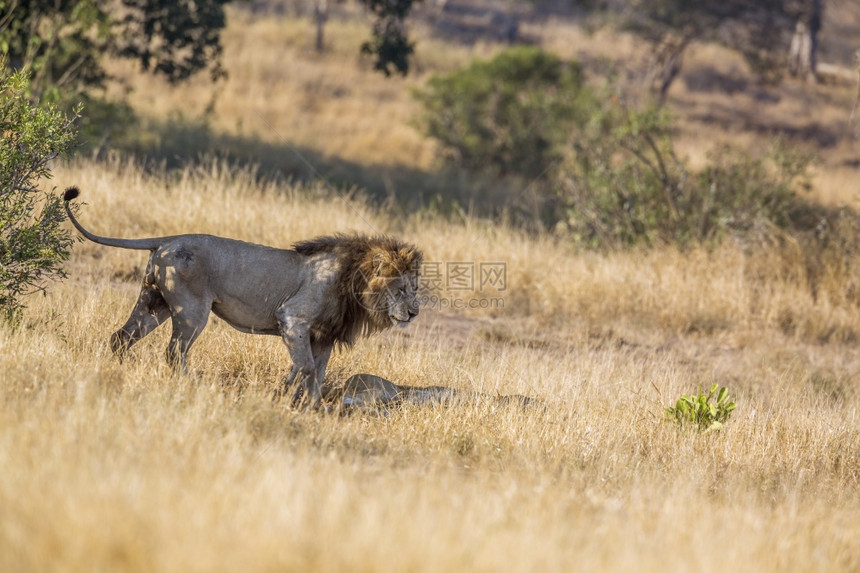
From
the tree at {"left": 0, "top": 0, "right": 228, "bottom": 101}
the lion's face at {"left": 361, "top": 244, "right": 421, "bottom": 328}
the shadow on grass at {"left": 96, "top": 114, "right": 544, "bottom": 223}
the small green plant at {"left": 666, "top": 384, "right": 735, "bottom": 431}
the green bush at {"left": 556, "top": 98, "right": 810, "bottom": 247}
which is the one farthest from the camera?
the shadow on grass at {"left": 96, "top": 114, "right": 544, "bottom": 223}

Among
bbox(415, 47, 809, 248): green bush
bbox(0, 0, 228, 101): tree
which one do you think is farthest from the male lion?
bbox(0, 0, 228, 101): tree

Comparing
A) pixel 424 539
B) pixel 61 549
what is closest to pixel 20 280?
pixel 61 549

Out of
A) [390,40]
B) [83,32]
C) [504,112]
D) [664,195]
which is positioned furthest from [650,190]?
[83,32]

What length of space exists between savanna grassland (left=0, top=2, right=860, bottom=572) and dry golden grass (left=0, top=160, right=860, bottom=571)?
19mm

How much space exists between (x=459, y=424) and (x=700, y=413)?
196 cm

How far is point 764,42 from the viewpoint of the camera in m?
33.8

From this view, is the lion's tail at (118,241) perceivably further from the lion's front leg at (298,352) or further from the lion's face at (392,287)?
the lion's face at (392,287)

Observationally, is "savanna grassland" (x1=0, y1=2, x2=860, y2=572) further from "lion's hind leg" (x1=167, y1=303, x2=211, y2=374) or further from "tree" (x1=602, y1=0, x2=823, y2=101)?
"tree" (x1=602, y1=0, x2=823, y2=101)

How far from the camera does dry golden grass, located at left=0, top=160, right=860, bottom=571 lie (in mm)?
3738

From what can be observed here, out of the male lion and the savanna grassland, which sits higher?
the male lion

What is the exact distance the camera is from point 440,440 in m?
6.03

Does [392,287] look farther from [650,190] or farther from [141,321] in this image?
[650,190]

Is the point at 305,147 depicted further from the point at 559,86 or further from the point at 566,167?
the point at 566,167

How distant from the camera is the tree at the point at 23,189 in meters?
6.56
